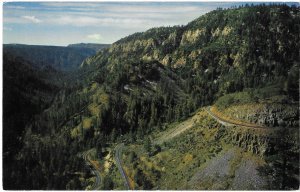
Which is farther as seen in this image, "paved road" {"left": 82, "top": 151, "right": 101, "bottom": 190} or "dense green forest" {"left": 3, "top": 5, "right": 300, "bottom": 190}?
"dense green forest" {"left": 3, "top": 5, "right": 300, "bottom": 190}

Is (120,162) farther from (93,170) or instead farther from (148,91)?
(148,91)

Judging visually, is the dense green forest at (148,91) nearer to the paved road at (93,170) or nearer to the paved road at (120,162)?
the paved road at (93,170)

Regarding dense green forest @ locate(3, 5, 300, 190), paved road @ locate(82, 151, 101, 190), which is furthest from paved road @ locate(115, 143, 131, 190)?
paved road @ locate(82, 151, 101, 190)

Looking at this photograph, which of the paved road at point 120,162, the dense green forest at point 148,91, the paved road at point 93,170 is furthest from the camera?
the dense green forest at point 148,91

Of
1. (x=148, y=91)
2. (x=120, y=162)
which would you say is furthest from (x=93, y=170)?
(x=148, y=91)

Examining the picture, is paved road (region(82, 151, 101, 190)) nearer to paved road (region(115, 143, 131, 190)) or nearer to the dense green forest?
the dense green forest

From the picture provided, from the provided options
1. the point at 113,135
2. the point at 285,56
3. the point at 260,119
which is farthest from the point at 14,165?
the point at 285,56

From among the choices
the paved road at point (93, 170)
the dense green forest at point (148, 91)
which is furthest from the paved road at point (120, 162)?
the paved road at point (93, 170)

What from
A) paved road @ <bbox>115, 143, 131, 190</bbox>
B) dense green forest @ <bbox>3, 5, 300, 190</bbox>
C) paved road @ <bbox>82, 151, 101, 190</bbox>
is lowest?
paved road @ <bbox>82, 151, 101, 190</bbox>
